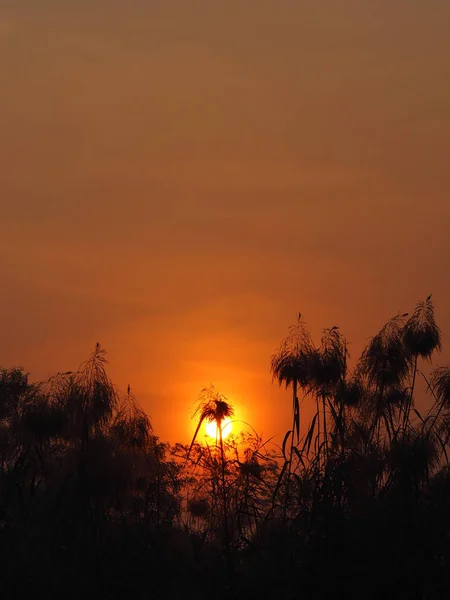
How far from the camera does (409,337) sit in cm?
1961

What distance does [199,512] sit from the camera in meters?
26.2

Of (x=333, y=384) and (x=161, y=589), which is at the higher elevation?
(x=333, y=384)

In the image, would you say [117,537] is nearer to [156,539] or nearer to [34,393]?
[156,539]

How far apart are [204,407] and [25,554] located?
4549 millimetres

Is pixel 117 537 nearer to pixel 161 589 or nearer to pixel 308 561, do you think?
pixel 161 589

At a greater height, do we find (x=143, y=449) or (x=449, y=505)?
(x=143, y=449)

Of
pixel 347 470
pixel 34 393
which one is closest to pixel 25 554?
pixel 34 393

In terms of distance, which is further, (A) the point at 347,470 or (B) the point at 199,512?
(B) the point at 199,512

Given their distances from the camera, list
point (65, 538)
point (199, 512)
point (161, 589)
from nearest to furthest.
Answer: point (65, 538) < point (161, 589) < point (199, 512)

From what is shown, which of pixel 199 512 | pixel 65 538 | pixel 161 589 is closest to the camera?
pixel 65 538

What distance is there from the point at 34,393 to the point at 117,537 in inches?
136

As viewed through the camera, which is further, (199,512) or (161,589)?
(199,512)

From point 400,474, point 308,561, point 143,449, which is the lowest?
point 308,561

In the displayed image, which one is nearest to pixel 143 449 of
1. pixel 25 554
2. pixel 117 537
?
pixel 117 537
